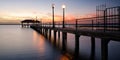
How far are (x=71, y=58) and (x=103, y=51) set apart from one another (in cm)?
567

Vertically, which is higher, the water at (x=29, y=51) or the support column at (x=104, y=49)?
the support column at (x=104, y=49)

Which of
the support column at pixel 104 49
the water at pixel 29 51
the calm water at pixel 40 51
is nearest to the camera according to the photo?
the support column at pixel 104 49

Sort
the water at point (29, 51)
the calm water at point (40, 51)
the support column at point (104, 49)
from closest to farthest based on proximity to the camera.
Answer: the support column at point (104, 49) < the water at point (29, 51) < the calm water at point (40, 51)

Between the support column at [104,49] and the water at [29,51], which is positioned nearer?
the support column at [104,49]

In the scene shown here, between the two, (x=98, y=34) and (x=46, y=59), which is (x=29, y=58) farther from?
(x=98, y=34)

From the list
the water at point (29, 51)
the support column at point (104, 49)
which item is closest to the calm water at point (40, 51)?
the water at point (29, 51)

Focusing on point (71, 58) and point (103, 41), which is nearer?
point (103, 41)

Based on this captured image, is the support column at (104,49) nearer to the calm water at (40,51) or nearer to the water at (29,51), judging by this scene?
the calm water at (40,51)

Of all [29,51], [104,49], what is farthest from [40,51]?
[104,49]

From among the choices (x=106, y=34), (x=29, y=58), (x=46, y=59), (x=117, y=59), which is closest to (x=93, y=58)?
(x=117, y=59)

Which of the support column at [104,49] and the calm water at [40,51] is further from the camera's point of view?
the calm water at [40,51]

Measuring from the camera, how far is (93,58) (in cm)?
1658

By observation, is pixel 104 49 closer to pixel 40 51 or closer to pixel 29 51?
pixel 40 51

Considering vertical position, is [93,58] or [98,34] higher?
[98,34]
